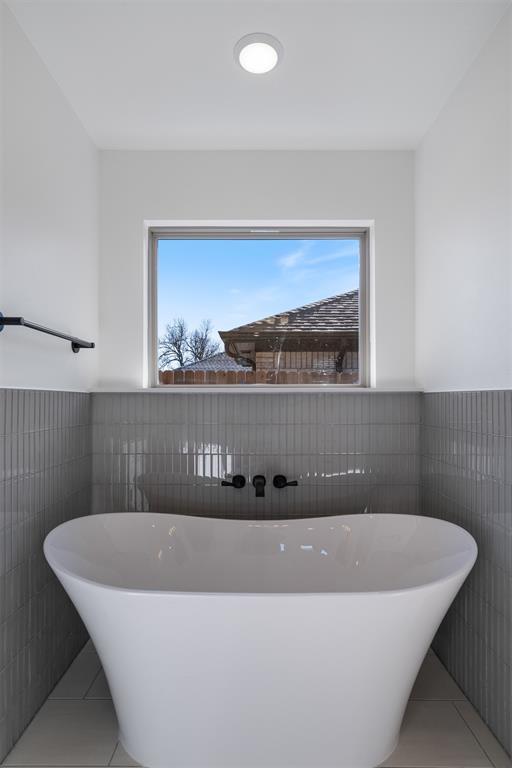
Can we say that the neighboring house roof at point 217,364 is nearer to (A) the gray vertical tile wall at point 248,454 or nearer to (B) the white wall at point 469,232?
(A) the gray vertical tile wall at point 248,454

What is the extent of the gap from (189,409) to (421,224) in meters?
1.49

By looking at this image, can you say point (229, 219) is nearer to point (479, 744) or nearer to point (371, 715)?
point (371, 715)

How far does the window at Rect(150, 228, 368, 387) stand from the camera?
108 inches

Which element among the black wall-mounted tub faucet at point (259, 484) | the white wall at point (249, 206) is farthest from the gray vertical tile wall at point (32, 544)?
the black wall-mounted tub faucet at point (259, 484)

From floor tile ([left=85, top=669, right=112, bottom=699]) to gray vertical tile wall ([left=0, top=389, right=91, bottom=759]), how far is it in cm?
16

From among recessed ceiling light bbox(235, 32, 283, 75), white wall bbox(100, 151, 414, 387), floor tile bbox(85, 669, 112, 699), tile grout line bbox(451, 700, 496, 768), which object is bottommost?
tile grout line bbox(451, 700, 496, 768)

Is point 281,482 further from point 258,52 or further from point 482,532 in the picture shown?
point 258,52

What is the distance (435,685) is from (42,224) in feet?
7.98

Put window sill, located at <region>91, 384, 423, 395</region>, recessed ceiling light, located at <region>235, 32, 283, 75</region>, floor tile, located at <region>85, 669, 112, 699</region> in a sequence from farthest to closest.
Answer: window sill, located at <region>91, 384, 423, 395</region> < floor tile, located at <region>85, 669, 112, 699</region> < recessed ceiling light, located at <region>235, 32, 283, 75</region>

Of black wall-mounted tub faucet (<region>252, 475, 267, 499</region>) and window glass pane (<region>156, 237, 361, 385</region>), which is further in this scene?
window glass pane (<region>156, 237, 361, 385</region>)

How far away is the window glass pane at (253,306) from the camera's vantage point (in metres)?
2.74

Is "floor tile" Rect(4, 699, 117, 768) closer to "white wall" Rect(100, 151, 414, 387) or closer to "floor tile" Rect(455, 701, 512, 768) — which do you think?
"floor tile" Rect(455, 701, 512, 768)

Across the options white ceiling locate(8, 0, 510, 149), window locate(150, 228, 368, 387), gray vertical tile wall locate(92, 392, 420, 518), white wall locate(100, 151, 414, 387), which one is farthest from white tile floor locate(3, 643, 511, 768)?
white ceiling locate(8, 0, 510, 149)

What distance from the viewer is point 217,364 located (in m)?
2.75
